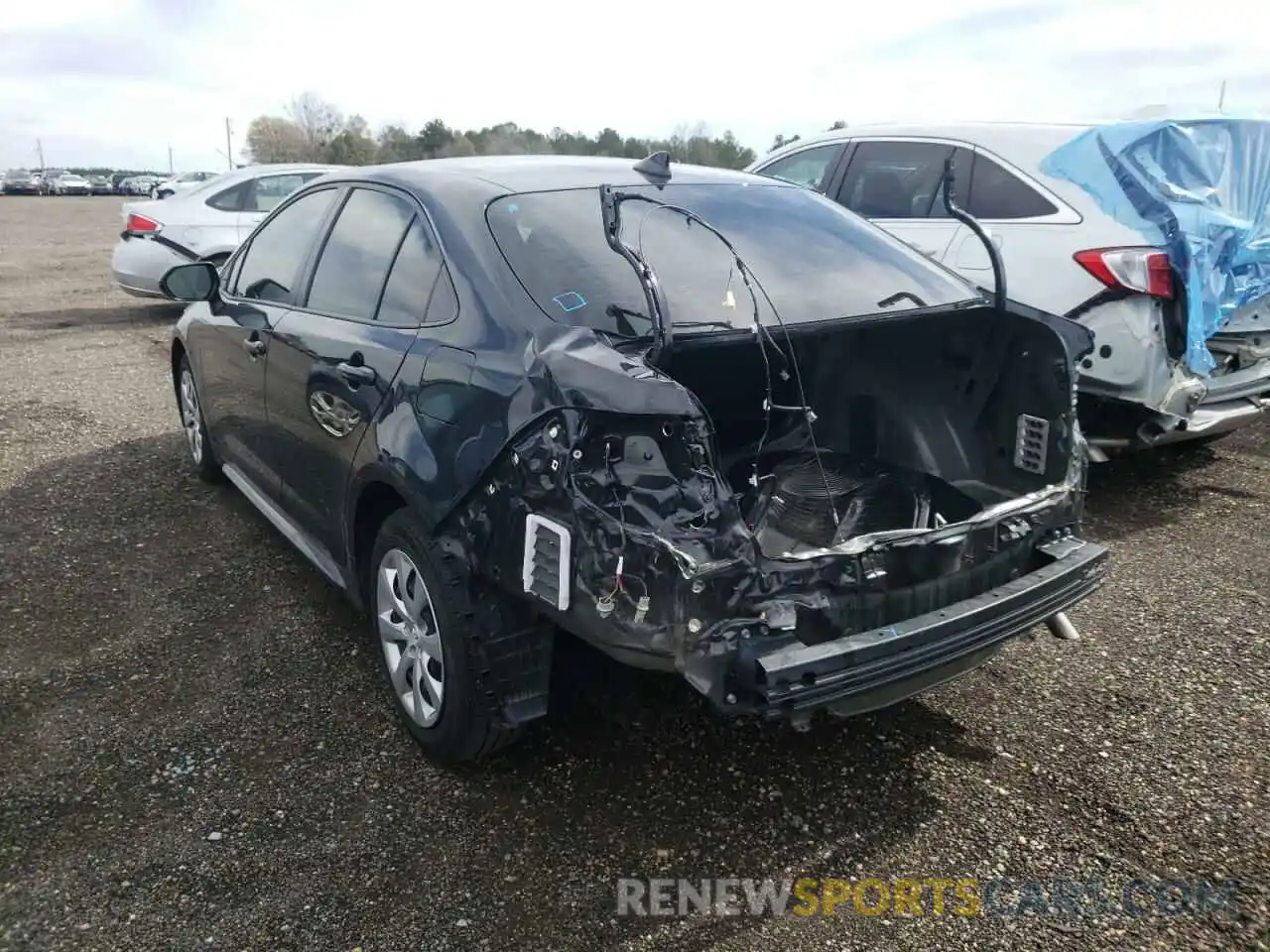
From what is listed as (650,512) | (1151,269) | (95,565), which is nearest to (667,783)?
(650,512)

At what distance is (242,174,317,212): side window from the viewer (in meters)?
10.6

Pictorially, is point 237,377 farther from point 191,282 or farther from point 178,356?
point 178,356

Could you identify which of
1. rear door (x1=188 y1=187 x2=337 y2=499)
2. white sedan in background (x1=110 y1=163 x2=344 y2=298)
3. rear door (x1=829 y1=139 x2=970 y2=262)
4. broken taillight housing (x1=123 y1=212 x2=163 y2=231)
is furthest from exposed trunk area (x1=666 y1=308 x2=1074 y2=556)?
broken taillight housing (x1=123 y1=212 x2=163 y2=231)

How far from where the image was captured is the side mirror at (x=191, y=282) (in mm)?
4301

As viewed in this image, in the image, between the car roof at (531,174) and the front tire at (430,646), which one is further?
the car roof at (531,174)

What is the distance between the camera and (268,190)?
10.7 m

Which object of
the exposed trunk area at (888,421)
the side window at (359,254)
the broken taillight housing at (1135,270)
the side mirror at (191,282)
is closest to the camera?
the exposed trunk area at (888,421)

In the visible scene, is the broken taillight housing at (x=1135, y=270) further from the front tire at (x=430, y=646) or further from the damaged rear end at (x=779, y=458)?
the front tire at (x=430, y=646)

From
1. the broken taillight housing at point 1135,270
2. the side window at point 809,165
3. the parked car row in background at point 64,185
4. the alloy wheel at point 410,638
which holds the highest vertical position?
the parked car row in background at point 64,185

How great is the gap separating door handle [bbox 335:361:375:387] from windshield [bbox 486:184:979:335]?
59cm

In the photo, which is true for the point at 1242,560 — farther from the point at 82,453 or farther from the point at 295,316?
the point at 82,453

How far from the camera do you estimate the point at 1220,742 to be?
3.04 metres

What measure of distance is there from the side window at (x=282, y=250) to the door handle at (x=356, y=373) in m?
0.80

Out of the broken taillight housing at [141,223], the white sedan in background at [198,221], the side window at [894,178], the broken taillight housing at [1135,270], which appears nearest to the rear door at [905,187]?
the side window at [894,178]
